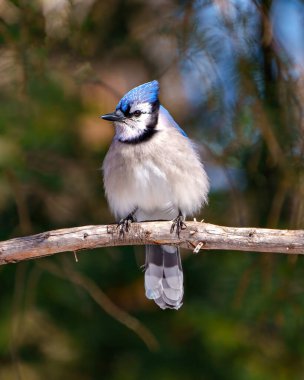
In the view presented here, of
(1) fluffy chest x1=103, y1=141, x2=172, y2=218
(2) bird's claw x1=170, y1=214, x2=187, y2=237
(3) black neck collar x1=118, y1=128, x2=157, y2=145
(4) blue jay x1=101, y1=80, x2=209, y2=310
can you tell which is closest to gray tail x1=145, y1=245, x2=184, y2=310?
(4) blue jay x1=101, y1=80, x2=209, y2=310

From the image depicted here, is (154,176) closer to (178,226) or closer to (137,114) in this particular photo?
(137,114)

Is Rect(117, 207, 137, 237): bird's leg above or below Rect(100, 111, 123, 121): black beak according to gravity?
below

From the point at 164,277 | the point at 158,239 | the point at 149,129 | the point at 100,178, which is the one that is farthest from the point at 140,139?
the point at 100,178

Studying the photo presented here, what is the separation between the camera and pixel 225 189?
228 inches

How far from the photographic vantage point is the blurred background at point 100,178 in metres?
4.95

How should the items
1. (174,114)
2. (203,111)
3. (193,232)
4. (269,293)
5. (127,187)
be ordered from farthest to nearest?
(174,114) → (203,111) → (269,293) → (127,187) → (193,232)

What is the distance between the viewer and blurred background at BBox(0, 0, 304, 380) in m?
4.95

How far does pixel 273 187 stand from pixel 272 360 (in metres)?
1.18

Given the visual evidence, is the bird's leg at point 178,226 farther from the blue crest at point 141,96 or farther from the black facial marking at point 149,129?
the blue crest at point 141,96

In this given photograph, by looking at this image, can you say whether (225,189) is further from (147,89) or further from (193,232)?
(193,232)

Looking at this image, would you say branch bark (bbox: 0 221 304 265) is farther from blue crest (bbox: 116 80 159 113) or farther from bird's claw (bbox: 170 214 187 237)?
blue crest (bbox: 116 80 159 113)

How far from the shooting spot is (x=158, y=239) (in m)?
4.13

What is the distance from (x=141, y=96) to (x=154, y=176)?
487mm

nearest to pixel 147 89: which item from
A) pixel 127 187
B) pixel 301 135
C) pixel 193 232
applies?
pixel 127 187
